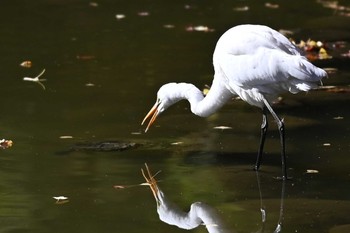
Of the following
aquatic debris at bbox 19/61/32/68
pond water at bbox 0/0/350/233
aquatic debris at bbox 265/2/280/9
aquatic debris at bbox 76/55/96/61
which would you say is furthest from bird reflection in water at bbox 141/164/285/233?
aquatic debris at bbox 265/2/280/9

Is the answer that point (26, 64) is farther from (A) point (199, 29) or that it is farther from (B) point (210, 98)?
(B) point (210, 98)

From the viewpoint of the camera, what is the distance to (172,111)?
10.7 m

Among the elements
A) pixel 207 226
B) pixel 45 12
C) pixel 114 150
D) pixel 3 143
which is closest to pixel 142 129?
pixel 114 150

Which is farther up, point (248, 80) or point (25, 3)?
point (248, 80)

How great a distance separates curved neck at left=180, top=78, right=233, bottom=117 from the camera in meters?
8.70

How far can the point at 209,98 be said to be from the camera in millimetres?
8766

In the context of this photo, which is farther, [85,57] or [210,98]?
[85,57]

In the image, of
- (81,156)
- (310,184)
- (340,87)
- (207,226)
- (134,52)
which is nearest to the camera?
(207,226)

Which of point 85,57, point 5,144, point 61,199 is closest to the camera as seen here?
point 61,199

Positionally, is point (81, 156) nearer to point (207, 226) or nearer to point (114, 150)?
point (114, 150)

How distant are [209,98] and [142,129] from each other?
127 cm

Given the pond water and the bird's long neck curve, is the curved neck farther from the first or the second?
the pond water

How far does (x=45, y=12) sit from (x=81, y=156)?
24.6 ft

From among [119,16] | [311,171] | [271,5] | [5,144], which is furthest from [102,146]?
[271,5]
